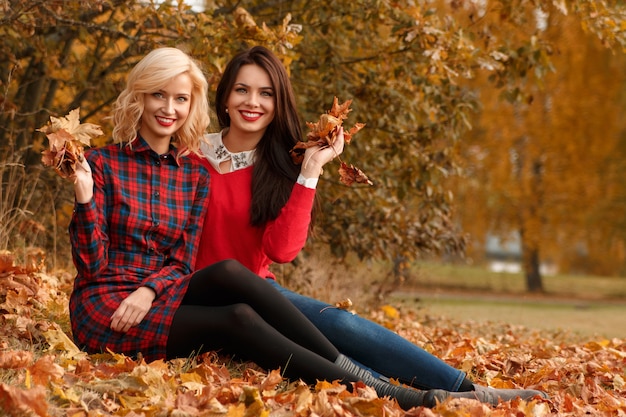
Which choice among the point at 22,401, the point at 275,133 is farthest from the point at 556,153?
the point at 22,401

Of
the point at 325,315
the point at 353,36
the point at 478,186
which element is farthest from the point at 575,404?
the point at 478,186

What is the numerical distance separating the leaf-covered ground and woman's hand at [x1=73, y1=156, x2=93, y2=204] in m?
0.59

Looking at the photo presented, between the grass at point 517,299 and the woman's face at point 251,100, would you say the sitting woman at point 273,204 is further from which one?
the grass at point 517,299

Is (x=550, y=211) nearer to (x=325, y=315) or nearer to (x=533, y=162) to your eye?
(x=533, y=162)

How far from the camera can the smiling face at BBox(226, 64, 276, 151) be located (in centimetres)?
356

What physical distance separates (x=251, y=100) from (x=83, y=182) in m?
0.95

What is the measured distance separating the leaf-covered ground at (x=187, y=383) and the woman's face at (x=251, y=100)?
1083 millimetres

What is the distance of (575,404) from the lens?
3.21 meters

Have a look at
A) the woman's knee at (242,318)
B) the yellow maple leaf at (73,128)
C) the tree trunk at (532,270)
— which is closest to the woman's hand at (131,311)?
the woman's knee at (242,318)

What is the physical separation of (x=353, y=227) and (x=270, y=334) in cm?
347

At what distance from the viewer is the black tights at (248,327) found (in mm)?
2914

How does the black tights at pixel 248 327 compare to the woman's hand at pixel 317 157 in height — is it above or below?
below

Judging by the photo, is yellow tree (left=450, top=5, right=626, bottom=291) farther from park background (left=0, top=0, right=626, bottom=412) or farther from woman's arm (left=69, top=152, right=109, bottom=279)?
woman's arm (left=69, top=152, right=109, bottom=279)

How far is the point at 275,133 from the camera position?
3658mm
